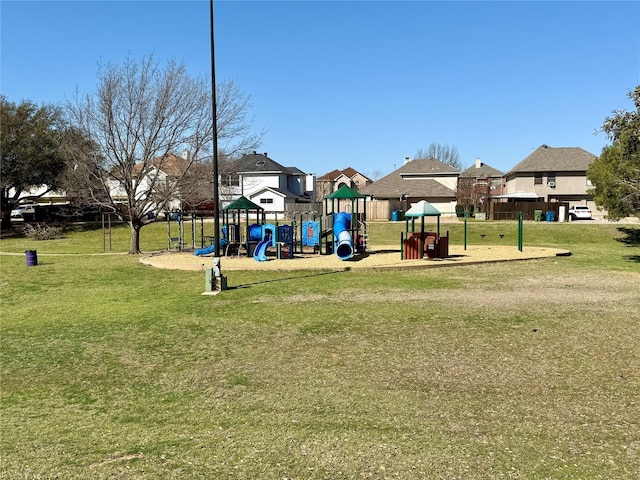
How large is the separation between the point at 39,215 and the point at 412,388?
170 feet

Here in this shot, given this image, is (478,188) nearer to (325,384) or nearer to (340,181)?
(340,181)

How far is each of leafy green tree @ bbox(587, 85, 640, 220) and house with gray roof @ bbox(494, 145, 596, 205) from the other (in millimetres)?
22509

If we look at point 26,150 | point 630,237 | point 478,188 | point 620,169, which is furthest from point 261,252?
point 478,188

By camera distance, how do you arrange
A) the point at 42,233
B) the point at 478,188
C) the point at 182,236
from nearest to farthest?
the point at 182,236 → the point at 42,233 → the point at 478,188

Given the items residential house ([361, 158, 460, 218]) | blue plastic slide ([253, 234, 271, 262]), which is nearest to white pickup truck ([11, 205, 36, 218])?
residential house ([361, 158, 460, 218])

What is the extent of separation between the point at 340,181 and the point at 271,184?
4263cm

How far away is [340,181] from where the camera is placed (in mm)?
98750

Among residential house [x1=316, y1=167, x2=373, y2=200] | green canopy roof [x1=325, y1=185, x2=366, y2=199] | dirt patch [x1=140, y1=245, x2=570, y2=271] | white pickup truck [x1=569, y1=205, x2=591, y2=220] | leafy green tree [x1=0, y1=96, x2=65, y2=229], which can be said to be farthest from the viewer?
residential house [x1=316, y1=167, x2=373, y2=200]

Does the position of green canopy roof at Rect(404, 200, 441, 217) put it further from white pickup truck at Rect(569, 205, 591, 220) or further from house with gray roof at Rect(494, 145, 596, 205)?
house with gray roof at Rect(494, 145, 596, 205)

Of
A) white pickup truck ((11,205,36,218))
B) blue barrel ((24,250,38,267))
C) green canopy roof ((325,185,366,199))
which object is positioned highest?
white pickup truck ((11,205,36,218))

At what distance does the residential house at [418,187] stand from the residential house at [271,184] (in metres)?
9.18

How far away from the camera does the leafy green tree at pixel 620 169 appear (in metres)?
15.2

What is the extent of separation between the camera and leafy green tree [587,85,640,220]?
15.2 m

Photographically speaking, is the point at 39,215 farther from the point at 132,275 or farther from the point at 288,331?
the point at 288,331
